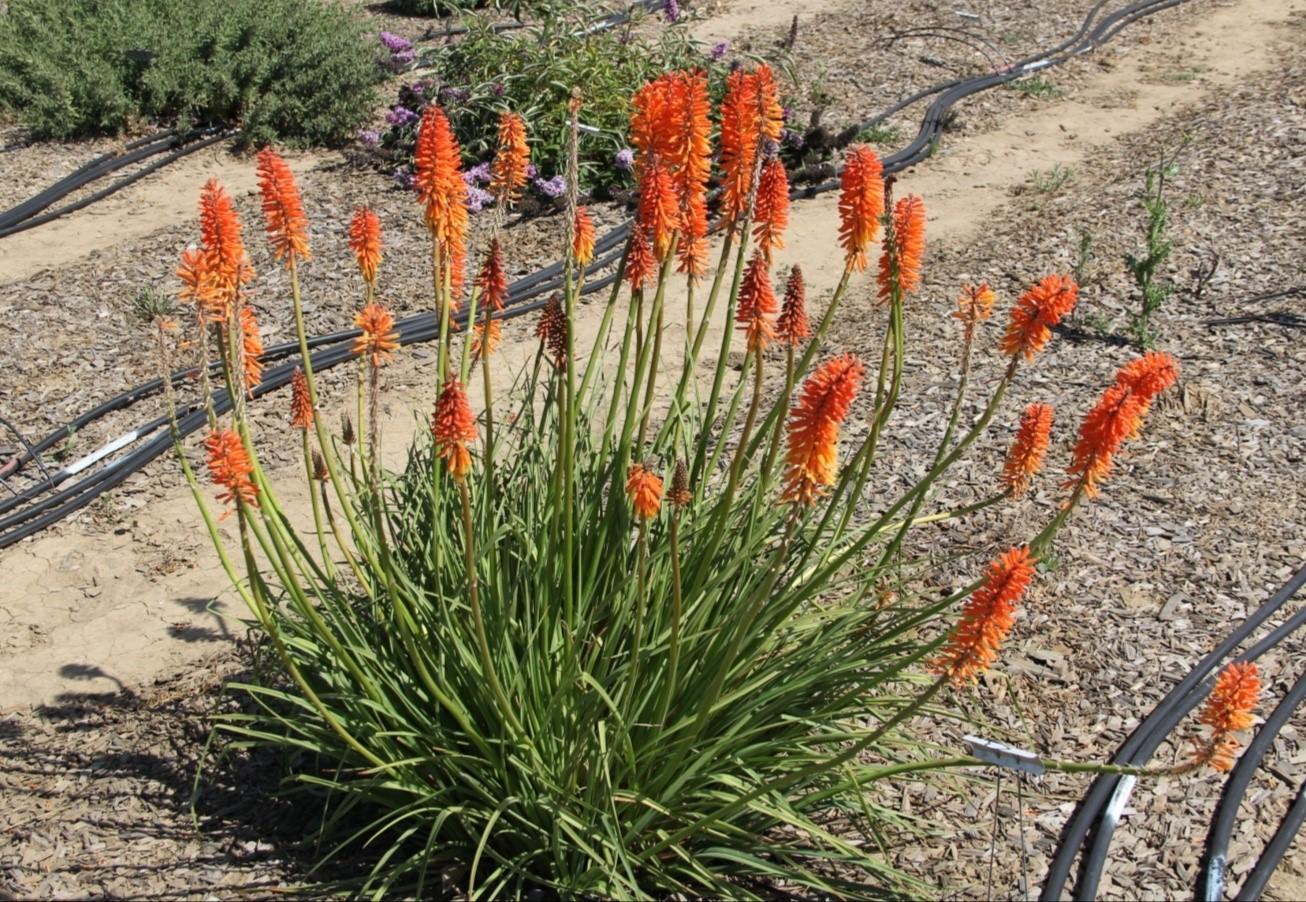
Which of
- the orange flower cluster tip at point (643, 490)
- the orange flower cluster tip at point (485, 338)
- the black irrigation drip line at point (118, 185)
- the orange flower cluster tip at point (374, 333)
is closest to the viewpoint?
the orange flower cluster tip at point (643, 490)

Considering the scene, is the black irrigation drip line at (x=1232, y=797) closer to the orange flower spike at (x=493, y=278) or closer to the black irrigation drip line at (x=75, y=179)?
the orange flower spike at (x=493, y=278)

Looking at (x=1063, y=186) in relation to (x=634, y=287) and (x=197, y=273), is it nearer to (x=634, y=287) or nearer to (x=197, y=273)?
(x=634, y=287)

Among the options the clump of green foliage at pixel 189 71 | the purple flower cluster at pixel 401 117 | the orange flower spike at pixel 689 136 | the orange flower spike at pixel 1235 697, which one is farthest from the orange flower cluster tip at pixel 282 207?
the clump of green foliage at pixel 189 71

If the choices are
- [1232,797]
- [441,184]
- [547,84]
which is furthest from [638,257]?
[547,84]

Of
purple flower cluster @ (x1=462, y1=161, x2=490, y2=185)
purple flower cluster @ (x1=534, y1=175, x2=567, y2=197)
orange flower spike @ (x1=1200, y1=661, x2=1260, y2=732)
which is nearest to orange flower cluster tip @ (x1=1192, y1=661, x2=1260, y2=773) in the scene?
orange flower spike @ (x1=1200, y1=661, x2=1260, y2=732)

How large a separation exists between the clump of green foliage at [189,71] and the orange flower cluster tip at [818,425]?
24.5 feet

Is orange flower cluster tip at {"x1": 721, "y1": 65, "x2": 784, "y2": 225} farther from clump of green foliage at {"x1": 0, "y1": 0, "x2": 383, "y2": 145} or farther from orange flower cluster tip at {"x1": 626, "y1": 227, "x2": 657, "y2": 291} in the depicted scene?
clump of green foliage at {"x1": 0, "y1": 0, "x2": 383, "y2": 145}

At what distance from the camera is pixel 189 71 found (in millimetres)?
9328

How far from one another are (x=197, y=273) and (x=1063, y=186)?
22.6 feet

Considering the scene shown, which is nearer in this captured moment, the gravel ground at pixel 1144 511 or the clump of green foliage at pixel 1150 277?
the gravel ground at pixel 1144 511

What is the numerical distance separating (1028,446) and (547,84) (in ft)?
22.2

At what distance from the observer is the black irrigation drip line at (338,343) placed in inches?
221

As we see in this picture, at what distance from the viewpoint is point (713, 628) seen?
3.28 meters

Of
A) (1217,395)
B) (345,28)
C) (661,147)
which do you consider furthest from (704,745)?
(345,28)
